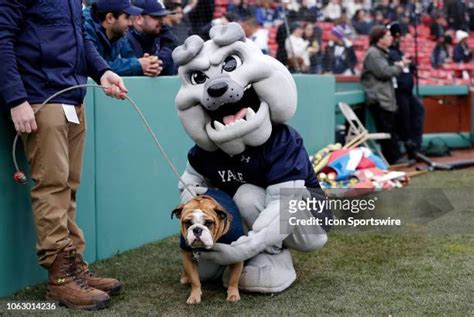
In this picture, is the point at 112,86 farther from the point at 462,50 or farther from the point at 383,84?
the point at 462,50

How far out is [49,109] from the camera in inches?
152

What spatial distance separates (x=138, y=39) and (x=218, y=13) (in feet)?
16.3

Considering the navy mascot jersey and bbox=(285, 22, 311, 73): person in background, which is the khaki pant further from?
bbox=(285, 22, 311, 73): person in background

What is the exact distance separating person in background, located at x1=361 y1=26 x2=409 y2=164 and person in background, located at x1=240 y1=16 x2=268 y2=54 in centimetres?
134

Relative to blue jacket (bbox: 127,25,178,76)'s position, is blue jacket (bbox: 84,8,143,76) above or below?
above

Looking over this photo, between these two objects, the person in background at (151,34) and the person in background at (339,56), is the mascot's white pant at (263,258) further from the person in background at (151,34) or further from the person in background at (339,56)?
the person in background at (339,56)

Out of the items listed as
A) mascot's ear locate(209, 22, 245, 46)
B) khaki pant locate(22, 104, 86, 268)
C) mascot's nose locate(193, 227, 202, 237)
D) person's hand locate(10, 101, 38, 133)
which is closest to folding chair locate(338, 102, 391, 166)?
mascot's ear locate(209, 22, 245, 46)

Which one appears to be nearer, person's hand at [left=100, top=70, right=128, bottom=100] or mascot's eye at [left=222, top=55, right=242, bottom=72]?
person's hand at [left=100, top=70, right=128, bottom=100]

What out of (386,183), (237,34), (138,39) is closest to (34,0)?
(237,34)

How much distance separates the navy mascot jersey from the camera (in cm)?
418

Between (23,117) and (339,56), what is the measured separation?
987 centimetres

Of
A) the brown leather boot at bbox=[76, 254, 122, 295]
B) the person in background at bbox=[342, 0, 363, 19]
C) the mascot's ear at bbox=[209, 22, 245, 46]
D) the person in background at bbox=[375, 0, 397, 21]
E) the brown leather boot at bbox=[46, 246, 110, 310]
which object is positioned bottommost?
the person in background at bbox=[375, 0, 397, 21]

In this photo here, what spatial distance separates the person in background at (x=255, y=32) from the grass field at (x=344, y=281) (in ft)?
9.92

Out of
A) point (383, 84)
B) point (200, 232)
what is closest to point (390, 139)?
point (383, 84)
